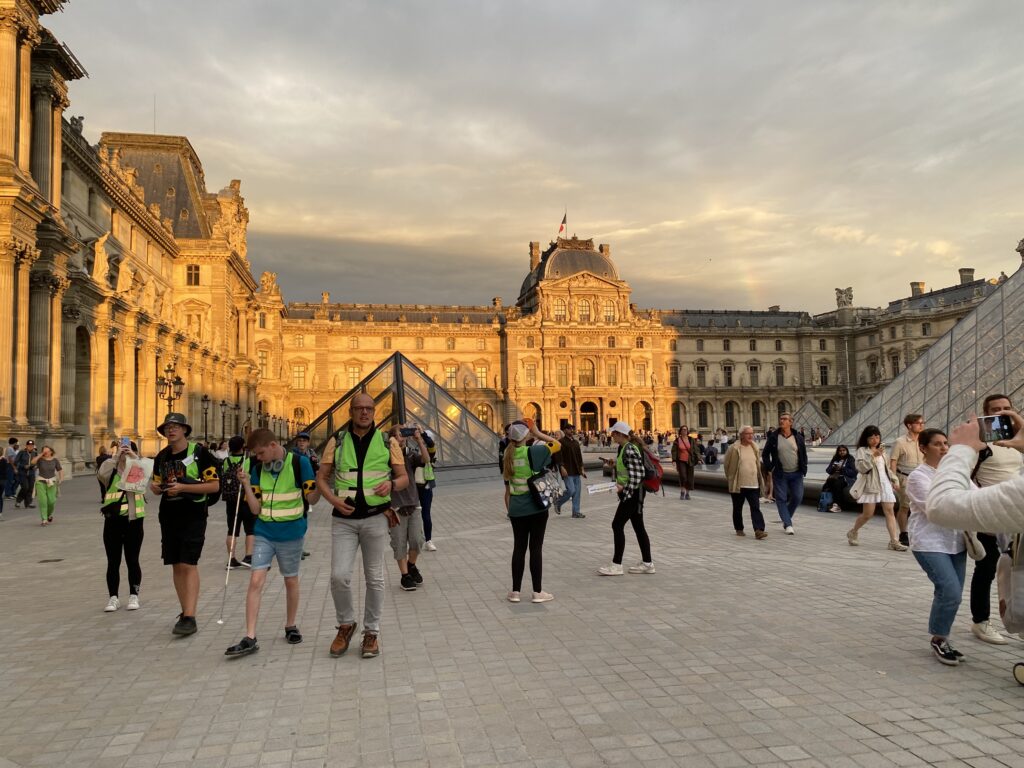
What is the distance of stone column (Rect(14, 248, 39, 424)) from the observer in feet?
59.9

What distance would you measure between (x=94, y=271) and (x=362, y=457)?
947 inches

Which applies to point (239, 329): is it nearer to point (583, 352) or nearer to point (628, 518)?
point (583, 352)

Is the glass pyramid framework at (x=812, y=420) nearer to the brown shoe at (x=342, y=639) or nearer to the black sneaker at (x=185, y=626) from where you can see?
the brown shoe at (x=342, y=639)

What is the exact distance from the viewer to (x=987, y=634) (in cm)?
478

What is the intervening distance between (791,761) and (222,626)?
4.24 metres

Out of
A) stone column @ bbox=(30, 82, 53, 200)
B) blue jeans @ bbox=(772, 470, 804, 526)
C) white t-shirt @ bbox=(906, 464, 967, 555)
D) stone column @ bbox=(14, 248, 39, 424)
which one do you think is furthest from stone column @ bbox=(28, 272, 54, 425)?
white t-shirt @ bbox=(906, 464, 967, 555)

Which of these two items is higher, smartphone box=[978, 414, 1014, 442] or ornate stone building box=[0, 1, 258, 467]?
ornate stone building box=[0, 1, 258, 467]

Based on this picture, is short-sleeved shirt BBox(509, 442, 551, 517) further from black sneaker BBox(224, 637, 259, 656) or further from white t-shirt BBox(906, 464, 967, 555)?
white t-shirt BBox(906, 464, 967, 555)

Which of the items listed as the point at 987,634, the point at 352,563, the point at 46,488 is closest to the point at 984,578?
the point at 987,634

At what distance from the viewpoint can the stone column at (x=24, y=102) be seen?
1898 centimetres

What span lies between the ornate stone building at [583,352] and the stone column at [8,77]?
41.2 m

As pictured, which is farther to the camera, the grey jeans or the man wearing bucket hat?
the man wearing bucket hat

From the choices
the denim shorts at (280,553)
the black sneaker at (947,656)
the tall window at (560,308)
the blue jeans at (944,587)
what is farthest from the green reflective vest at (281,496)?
the tall window at (560,308)

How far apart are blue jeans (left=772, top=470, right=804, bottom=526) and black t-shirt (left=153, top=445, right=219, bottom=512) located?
7.74 m
